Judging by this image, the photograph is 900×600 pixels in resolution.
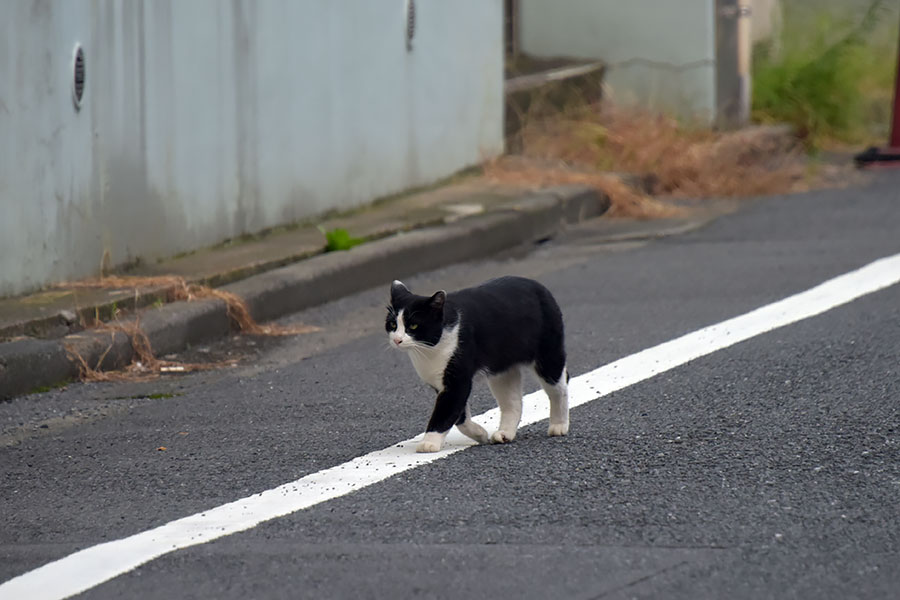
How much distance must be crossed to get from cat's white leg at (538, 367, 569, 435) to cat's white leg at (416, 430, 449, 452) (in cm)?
39

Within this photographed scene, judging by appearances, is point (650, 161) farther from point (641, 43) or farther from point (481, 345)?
point (481, 345)

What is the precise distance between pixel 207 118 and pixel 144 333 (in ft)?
6.82

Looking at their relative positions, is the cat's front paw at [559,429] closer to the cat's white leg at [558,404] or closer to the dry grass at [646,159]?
the cat's white leg at [558,404]

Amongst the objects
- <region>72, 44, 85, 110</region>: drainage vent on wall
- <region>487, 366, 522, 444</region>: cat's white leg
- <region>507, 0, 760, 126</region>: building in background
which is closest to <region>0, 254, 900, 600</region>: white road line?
<region>487, 366, 522, 444</region>: cat's white leg

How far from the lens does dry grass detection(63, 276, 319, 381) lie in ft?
21.1

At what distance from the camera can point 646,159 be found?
11.7 m

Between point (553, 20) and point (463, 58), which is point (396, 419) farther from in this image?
point (553, 20)

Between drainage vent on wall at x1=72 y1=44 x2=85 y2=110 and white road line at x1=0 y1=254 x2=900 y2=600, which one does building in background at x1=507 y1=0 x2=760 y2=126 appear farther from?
drainage vent on wall at x1=72 y1=44 x2=85 y2=110

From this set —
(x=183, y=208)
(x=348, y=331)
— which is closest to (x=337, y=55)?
(x=183, y=208)

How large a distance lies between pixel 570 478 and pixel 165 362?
8.96ft

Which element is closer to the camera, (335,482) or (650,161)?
(335,482)

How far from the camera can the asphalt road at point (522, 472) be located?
372 cm

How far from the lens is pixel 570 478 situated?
14.8 ft

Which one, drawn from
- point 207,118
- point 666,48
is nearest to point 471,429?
point 207,118
